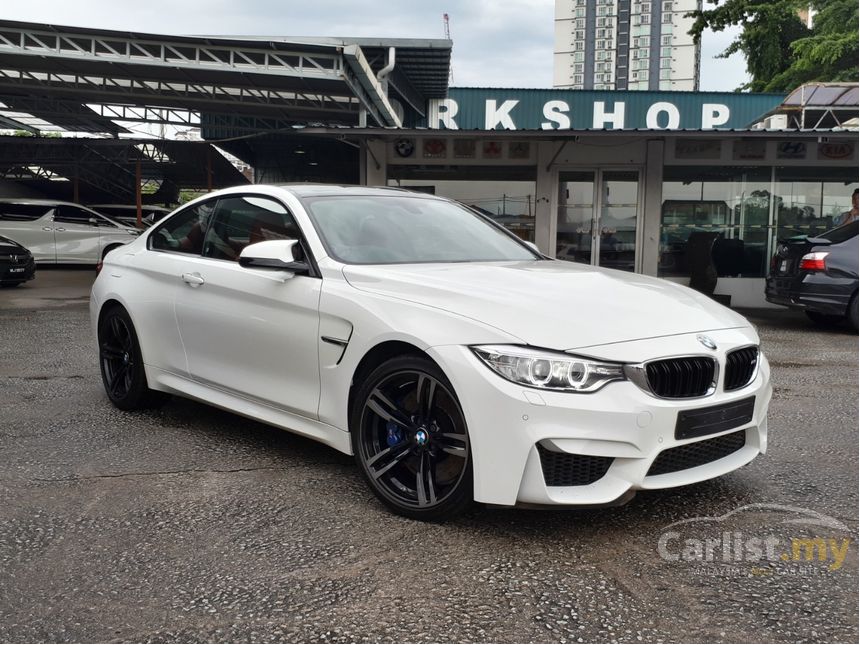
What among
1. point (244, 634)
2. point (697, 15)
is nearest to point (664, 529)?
point (244, 634)

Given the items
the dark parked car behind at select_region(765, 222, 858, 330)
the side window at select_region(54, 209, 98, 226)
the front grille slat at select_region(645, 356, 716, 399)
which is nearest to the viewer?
the front grille slat at select_region(645, 356, 716, 399)

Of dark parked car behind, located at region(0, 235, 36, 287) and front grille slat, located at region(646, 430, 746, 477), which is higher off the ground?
dark parked car behind, located at region(0, 235, 36, 287)

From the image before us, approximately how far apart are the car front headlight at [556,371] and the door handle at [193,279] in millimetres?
2133

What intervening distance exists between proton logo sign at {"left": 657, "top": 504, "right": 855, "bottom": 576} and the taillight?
22.6 ft

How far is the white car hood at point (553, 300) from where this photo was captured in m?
3.12

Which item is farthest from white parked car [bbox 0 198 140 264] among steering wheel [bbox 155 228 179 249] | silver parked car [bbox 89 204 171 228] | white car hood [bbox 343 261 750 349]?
white car hood [bbox 343 261 750 349]

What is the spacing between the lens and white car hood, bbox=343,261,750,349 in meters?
3.12

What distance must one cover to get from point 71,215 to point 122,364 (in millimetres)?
16084

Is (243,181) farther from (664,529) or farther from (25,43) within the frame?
(664,529)

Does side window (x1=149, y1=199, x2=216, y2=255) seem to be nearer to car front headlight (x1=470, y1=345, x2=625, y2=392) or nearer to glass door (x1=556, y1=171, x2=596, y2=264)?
car front headlight (x1=470, y1=345, x2=625, y2=392)

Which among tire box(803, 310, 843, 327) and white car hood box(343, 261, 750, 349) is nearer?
white car hood box(343, 261, 750, 349)

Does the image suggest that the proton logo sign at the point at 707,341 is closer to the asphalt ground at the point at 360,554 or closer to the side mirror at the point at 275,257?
the asphalt ground at the point at 360,554

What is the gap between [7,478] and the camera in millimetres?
3943

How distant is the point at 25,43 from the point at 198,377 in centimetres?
1266
